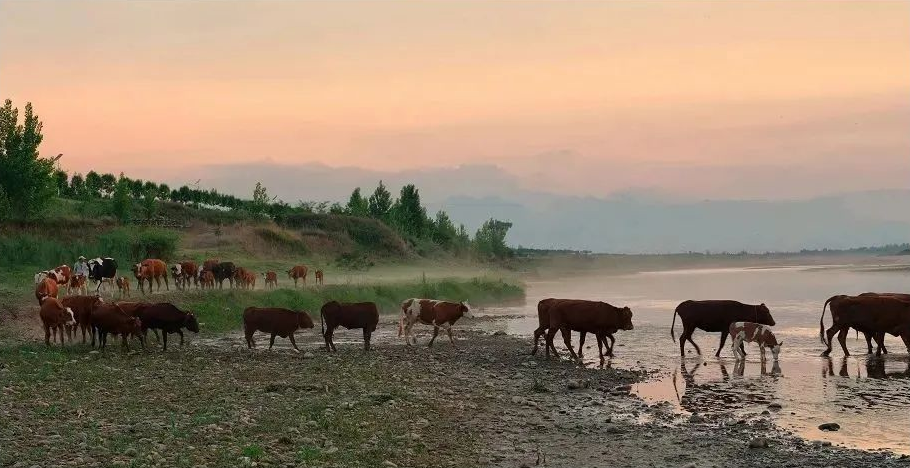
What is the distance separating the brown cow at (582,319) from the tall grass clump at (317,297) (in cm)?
1404

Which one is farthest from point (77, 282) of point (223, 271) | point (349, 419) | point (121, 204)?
point (121, 204)

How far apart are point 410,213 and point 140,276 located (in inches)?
2952

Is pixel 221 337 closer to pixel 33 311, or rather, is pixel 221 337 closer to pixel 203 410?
pixel 33 311

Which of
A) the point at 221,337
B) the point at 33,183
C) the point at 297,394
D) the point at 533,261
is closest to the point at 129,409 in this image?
the point at 297,394

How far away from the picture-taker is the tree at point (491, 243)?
119 m

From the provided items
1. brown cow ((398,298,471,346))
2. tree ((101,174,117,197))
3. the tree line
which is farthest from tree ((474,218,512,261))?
brown cow ((398,298,471,346))

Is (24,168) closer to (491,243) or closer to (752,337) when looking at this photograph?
(752,337)

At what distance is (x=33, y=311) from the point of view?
27922mm

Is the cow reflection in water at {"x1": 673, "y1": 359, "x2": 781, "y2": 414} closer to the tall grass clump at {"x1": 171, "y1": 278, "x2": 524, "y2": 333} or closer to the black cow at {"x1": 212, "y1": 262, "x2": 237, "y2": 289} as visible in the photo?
the tall grass clump at {"x1": 171, "y1": 278, "x2": 524, "y2": 333}

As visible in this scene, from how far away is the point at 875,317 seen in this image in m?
24.3

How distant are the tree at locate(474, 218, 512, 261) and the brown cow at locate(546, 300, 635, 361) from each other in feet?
300

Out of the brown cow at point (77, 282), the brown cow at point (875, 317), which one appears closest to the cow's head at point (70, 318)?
the brown cow at point (77, 282)

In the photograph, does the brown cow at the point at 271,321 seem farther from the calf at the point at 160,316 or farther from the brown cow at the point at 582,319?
the brown cow at the point at 582,319

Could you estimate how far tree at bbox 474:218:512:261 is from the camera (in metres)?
119
